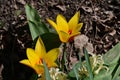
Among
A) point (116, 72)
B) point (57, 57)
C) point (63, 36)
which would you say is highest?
point (63, 36)

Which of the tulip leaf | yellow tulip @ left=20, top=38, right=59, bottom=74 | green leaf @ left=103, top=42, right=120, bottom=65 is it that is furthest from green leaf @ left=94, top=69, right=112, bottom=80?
the tulip leaf

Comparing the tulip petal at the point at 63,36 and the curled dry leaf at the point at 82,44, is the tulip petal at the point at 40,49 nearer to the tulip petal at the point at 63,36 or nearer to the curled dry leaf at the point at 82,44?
the tulip petal at the point at 63,36

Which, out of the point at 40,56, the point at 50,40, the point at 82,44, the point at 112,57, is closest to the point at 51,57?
the point at 40,56

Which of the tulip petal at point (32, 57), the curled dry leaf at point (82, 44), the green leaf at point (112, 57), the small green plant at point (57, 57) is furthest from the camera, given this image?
the curled dry leaf at point (82, 44)

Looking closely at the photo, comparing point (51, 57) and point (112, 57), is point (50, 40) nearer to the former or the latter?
point (51, 57)

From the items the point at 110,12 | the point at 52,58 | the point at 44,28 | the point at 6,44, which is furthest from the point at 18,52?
the point at 110,12

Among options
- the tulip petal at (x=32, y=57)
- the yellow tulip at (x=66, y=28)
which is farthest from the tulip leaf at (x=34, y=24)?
the tulip petal at (x=32, y=57)
